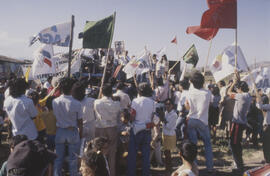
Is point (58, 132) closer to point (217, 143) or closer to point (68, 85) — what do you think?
point (68, 85)

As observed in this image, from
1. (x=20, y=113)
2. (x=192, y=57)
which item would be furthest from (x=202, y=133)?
(x=192, y=57)

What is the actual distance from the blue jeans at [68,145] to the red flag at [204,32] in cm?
439

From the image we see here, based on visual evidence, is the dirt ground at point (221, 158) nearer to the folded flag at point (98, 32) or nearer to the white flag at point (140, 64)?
the folded flag at point (98, 32)

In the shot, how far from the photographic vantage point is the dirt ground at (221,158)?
5298mm

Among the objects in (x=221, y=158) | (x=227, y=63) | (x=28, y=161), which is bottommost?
(x=221, y=158)

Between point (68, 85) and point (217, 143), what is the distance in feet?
18.4

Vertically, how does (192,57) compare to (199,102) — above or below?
above

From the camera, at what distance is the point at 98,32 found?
5.89 meters

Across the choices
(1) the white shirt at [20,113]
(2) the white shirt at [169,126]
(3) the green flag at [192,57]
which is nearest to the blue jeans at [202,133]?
(2) the white shirt at [169,126]

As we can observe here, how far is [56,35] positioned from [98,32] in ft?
4.39

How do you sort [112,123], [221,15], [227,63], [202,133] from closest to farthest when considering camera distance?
1. [112,123]
2. [202,133]
3. [221,15]
4. [227,63]

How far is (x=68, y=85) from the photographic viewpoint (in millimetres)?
3969

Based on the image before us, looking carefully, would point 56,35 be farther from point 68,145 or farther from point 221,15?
point 221,15

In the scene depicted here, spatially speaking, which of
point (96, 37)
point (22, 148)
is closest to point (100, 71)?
point (96, 37)
